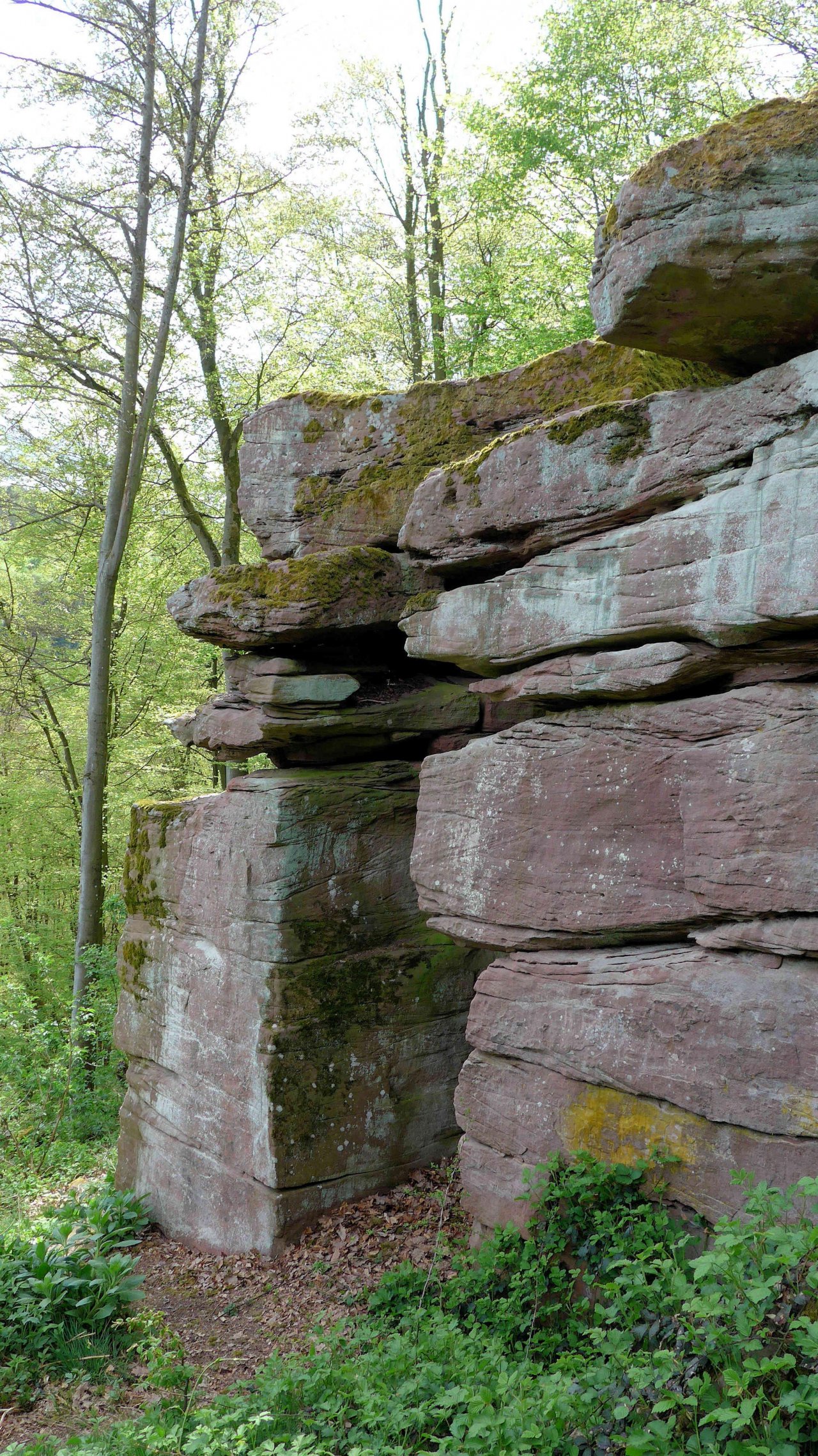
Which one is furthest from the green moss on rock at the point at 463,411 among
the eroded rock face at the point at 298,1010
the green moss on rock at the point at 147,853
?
→ the green moss on rock at the point at 147,853

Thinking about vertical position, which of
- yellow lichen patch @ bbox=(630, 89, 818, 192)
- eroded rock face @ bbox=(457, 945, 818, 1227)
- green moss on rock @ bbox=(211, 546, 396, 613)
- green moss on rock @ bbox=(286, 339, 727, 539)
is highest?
yellow lichen patch @ bbox=(630, 89, 818, 192)

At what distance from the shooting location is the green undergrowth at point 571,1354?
3098 mm

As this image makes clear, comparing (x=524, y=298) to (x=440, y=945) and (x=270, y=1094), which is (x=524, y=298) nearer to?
(x=440, y=945)

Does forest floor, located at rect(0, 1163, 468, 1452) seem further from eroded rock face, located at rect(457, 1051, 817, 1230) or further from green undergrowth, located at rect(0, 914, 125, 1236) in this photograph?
green undergrowth, located at rect(0, 914, 125, 1236)

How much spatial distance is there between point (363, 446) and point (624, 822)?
3976 mm

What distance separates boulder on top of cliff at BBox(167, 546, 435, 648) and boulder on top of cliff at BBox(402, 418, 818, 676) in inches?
45.8

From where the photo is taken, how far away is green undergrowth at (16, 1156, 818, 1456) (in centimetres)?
310

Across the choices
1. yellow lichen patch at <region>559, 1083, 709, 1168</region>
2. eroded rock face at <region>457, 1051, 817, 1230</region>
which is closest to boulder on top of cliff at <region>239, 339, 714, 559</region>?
eroded rock face at <region>457, 1051, 817, 1230</region>

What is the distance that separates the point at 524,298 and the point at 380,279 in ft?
13.2

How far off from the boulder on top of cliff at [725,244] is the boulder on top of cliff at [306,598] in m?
2.64

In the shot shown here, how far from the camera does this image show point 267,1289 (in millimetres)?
6035

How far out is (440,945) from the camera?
720 centimetres

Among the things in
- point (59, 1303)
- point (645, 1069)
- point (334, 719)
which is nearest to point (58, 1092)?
point (59, 1303)

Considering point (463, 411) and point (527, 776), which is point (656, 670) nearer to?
point (527, 776)
